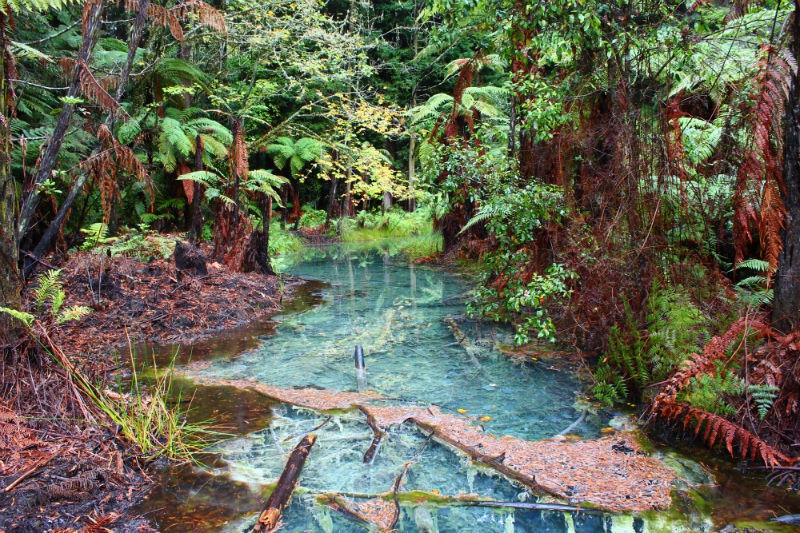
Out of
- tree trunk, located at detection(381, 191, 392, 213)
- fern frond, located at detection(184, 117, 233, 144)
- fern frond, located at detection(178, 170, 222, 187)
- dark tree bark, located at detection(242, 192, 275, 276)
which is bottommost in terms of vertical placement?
dark tree bark, located at detection(242, 192, 275, 276)

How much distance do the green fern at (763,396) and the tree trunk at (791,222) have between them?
1.32 ft

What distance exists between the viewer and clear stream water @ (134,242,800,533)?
2689mm

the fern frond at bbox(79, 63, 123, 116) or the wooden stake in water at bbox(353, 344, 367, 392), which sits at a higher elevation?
the fern frond at bbox(79, 63, 123, 116)

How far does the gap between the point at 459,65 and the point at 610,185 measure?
633 centimetres

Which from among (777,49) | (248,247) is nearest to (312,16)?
(248,247)

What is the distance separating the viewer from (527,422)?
388 centimetres

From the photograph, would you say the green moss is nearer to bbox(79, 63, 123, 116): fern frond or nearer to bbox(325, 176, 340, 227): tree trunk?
bbox(79, 63, 123, 116): fern frond

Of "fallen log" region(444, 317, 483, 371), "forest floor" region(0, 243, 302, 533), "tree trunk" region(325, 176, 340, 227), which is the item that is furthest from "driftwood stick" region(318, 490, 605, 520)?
"tree trunk" region(325, 176, 340, 227)

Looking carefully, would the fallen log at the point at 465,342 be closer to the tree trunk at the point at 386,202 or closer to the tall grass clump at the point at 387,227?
the tall grass clump at the point at 387,227

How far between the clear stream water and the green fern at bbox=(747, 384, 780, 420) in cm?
42

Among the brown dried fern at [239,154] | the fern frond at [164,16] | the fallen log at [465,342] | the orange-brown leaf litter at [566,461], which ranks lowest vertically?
the orange-brown leaf litter at [566,461]

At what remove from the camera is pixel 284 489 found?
2.82m

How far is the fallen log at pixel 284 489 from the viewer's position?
2588mm

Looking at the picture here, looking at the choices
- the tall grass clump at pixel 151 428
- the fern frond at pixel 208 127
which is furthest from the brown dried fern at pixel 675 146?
the fern frond at pixel 208 127
